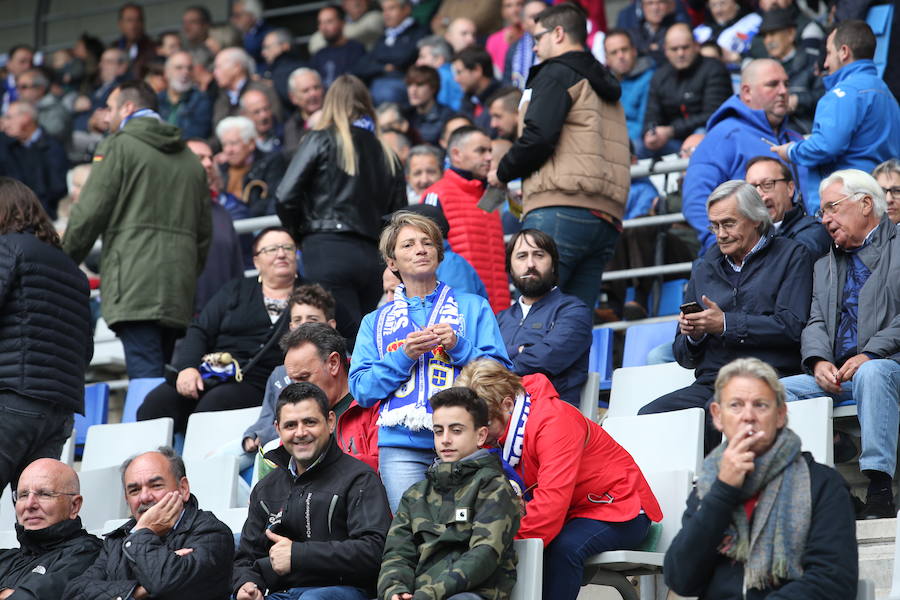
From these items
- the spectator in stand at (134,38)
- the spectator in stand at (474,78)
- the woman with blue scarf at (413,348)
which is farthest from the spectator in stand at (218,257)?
the spectator in stand at (134,38)

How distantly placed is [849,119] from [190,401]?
3.45 m

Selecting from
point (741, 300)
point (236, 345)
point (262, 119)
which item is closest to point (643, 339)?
point (741, 300)

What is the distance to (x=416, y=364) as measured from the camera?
5082 millimetres

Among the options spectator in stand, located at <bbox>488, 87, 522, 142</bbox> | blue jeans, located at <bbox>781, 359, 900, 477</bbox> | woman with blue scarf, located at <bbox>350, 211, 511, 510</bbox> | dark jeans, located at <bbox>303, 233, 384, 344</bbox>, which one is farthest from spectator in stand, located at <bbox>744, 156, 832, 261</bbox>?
spectator in stand, located at <bbox>488, 87, 522, 142</bbox>

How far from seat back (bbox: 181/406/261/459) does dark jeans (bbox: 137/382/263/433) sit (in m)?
0.24

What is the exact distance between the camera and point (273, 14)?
1459 cm

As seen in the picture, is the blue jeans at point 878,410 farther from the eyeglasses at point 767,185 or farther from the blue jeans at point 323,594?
the blue jeans at point 323,594

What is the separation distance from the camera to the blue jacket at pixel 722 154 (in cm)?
711

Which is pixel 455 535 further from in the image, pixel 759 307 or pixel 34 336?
pixel 34 336

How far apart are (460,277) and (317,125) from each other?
3.82ft

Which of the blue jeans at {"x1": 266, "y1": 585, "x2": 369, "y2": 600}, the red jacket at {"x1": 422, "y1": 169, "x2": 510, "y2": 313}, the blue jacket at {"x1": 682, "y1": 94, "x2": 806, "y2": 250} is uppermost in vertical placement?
the blue jacket at {"x1": 682, "y1": 94, "x2": 806, "y2": 250}

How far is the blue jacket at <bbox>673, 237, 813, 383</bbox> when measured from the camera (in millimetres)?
5676

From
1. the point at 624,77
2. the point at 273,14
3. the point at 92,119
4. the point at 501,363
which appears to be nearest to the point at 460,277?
the point at 501,363

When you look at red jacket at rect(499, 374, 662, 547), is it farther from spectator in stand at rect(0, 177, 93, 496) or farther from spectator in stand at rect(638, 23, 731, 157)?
spectator in stand at rect(638, 23, 731, 157)
